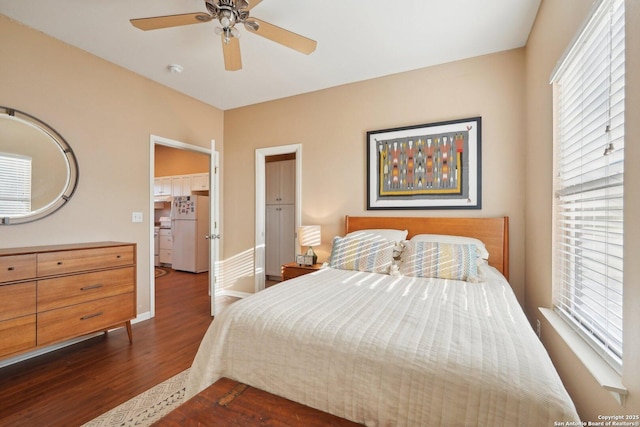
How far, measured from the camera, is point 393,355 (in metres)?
1.02

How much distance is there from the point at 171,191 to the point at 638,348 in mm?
7069

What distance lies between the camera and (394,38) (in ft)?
8.27

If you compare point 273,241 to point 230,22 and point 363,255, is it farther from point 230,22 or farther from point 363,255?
point 230,22

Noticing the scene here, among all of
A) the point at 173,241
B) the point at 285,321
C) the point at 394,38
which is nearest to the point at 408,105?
the point at 394,38

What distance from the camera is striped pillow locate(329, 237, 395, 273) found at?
2424 millimetres

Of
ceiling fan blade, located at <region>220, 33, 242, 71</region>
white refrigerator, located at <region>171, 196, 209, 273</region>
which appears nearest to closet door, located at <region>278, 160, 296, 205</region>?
white refrigerator, located at <region>171, 196, 209, 273</region>

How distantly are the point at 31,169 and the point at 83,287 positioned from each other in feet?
3.57

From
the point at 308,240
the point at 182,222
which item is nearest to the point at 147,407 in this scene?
→ the point at 308,240

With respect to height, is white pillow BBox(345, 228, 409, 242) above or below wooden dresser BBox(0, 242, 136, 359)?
above

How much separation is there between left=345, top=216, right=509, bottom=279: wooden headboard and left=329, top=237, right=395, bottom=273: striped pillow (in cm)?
49

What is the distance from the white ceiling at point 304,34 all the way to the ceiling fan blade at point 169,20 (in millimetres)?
330

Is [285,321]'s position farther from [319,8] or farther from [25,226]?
[25,226]

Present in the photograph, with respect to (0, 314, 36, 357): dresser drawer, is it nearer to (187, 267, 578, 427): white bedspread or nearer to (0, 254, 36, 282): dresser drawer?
(0, 254, 36, 282): dresser drawer

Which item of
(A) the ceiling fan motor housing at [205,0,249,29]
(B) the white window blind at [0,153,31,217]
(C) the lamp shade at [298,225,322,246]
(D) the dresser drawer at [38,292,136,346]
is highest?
(A) the ceiling fan motor housing at [205,0,249,29]
